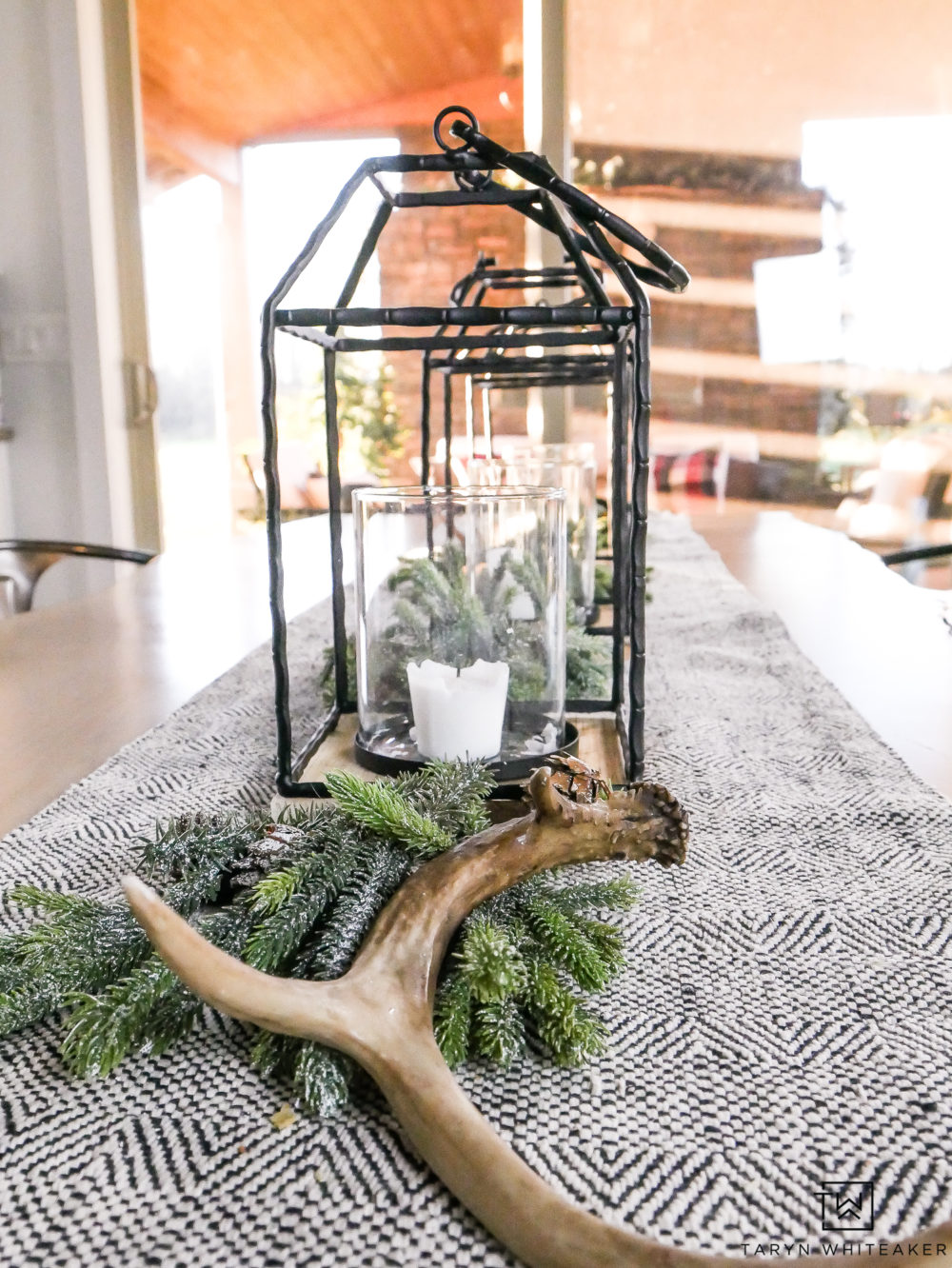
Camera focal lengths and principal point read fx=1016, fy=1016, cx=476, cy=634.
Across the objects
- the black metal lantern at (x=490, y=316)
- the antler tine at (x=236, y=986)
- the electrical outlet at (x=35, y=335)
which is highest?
the electrical outlet at (x=35, y=335)

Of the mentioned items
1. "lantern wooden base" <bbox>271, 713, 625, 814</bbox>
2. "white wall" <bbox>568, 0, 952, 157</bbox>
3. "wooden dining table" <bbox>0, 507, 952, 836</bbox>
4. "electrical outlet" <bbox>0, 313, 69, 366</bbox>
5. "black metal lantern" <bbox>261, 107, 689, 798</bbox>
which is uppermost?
"white wall" <bbox>568, 0, 952, 157</bbox>

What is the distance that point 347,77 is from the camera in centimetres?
357

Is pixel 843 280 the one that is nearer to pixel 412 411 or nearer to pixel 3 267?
pixel 412 411

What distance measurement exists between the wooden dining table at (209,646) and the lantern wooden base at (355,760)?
183mm

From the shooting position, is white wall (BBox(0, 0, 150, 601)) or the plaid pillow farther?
the plaid pillow

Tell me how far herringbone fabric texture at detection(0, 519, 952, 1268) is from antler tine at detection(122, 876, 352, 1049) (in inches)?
1.3

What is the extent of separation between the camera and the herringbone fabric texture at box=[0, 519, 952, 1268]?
27cm

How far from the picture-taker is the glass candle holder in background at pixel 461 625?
0.56 meters

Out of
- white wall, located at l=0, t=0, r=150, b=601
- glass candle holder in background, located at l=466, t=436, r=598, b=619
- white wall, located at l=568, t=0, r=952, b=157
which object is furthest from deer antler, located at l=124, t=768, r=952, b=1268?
white wall, located at l=568, t=0, r=952, b=157

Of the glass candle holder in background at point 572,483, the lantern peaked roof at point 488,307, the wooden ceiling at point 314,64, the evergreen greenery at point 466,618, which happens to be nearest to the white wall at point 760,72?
the wooden ceiling at point 314,64

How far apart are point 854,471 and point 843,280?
61 cm

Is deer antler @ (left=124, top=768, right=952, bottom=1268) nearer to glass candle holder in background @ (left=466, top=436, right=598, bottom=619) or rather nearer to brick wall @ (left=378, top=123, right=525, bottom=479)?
glass candle holder in background @ (left=466, top=436, right=598, bottom=619)

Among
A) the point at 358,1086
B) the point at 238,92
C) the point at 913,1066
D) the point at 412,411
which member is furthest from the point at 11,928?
the point at 238,92

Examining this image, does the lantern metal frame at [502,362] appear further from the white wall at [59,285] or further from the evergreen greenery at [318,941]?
the white wall at [59,285]
